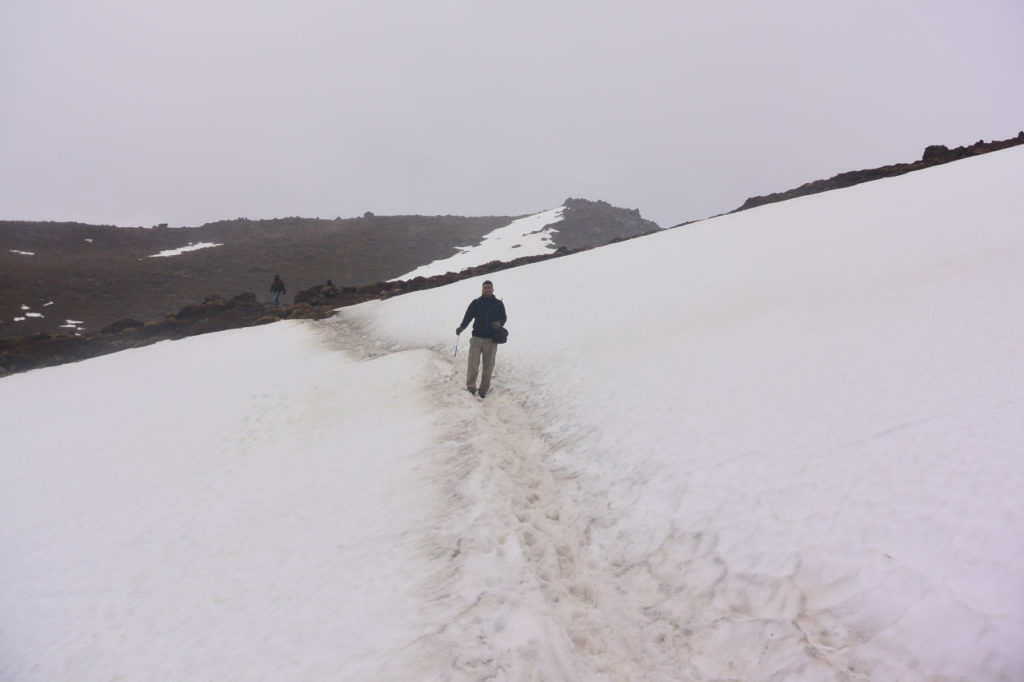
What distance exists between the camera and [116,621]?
6.52 m

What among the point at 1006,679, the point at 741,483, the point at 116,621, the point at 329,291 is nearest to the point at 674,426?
the point at 741,483

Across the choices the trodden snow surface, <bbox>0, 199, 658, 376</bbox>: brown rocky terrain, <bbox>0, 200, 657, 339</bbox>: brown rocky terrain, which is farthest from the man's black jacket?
<bbox>0, 200, 657, 339</bbox>: brown rocky terrain

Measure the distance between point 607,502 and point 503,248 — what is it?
43916 mm

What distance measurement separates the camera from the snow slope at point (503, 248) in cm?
4503

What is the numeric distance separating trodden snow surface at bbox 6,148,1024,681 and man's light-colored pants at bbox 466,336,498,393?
1.59 ft

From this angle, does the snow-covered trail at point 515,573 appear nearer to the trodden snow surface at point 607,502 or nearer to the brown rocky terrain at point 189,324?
the trodden snow surface at point 607,502

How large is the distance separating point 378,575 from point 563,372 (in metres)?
6.60

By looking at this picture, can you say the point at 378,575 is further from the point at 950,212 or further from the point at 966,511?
the point at 950,212

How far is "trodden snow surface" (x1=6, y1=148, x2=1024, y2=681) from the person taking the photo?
4.46m

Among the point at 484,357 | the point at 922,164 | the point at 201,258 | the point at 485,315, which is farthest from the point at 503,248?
the point at 485,315

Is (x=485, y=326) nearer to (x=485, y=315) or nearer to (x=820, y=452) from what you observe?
(x=485, y=315)

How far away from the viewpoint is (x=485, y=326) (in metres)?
10.8

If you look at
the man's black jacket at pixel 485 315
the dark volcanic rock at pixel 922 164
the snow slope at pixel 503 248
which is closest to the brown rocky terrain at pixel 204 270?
the snow slope at pixel 503 248

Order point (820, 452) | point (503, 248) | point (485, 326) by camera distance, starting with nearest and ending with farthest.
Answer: point (820, 452) < point (485, 326) < point (503, 248)
